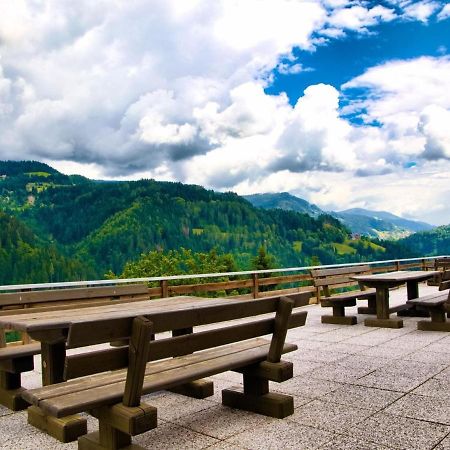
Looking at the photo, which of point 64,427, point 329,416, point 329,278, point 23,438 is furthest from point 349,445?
point 329,278

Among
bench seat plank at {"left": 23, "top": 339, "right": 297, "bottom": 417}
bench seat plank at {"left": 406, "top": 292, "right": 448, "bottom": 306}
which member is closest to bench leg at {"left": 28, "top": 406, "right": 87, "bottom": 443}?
bench seat plank at {"left": 23, "top": 339, "right": 297, "bottom": 417}

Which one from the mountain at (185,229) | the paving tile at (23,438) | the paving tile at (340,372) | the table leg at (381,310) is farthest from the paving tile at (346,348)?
the mountain at (185,229)

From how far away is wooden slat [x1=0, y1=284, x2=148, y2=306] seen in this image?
197 inches

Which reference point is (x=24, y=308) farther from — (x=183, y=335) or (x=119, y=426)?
(x=119, y=426)

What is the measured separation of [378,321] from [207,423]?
469 centimetres

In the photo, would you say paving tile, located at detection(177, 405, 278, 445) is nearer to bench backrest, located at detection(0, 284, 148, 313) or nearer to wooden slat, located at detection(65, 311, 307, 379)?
wooden slat, located at detection(65, 311, 307, 379)

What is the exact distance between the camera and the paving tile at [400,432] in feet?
10.5

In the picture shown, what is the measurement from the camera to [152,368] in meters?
3.46

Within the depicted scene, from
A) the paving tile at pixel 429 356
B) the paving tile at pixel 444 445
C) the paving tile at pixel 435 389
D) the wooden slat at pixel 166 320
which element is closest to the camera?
the wooden slat at pixel 166 320

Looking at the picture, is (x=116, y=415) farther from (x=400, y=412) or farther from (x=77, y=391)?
(x=400, y=412)

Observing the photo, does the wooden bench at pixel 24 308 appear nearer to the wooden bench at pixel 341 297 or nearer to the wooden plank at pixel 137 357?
the wooden plank at pixel 137 357

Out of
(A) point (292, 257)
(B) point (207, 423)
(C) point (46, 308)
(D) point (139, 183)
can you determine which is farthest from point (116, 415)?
(D) point (139, 183)

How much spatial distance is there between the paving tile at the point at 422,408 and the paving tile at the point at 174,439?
1.38 m

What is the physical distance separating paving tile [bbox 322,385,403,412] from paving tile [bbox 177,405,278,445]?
0.70 meters
